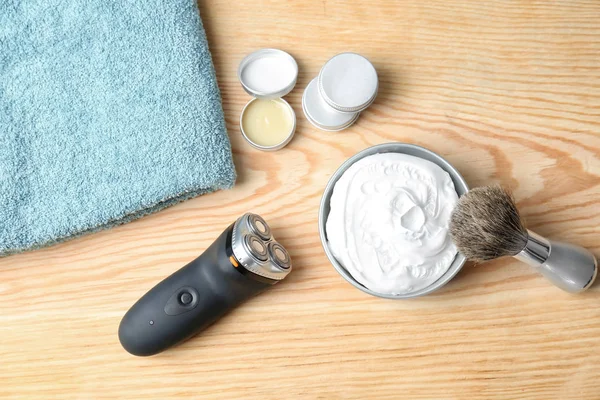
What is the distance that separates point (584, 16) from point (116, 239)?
549 mm

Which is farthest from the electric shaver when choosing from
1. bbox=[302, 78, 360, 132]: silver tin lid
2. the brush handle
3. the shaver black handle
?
the brush handle

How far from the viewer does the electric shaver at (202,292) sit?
51 centimetres

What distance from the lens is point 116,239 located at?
57 centimetres

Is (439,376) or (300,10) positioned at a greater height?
(300,10)

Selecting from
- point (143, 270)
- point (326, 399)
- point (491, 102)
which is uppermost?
point (491, 102)

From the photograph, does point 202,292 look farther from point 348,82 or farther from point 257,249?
point 348,82

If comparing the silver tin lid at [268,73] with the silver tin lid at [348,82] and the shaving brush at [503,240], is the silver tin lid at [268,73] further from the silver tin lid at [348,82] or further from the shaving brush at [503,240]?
the shaving brush at [503,240]

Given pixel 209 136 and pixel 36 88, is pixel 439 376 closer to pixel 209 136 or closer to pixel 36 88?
pixel 209 136

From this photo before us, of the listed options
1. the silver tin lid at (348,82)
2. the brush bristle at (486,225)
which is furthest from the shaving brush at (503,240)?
the silver tin lid at (348,82)

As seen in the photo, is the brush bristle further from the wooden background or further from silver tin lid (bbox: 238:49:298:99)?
silver tin lid (bbox: 238:49:298:99)

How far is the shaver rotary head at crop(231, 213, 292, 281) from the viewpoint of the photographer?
503 millimetres

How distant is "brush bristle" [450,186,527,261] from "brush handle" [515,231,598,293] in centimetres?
2

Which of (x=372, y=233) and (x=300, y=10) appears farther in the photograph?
(x=300, y=10)

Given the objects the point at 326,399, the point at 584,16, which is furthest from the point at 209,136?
the point at 584,16
